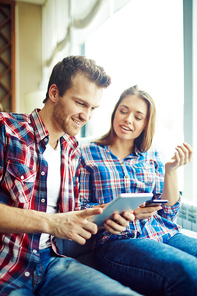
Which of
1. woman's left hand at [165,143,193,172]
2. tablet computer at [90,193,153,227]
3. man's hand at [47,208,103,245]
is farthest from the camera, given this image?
woman's left hand at [165,143,193,172]

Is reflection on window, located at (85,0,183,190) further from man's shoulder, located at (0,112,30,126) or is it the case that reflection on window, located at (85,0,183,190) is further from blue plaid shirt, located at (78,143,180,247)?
man's shoulder, located at (0,112,30,126)

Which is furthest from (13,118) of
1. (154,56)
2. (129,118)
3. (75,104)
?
(154,56)

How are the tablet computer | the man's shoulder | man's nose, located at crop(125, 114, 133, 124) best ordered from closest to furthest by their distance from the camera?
the tablet computer
the man's shoulder
man's nose, located at crop(125, 114, 133, 124)

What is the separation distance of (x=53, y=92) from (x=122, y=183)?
426 millimetres

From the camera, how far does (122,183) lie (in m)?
0.98

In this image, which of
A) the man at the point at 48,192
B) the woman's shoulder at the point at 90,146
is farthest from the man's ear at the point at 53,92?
the woman's shoulder at the point at 90,146

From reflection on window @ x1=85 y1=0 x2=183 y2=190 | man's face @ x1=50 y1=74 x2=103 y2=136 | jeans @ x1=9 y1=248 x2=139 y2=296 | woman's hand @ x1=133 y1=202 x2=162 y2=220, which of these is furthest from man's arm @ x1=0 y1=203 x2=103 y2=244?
reflection on window @ x1=85 y1=0 x2=183 y2=190

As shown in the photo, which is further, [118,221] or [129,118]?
[129,118]

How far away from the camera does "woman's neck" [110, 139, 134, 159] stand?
1.09 m

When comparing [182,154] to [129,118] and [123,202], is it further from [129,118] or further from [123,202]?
[123,202]

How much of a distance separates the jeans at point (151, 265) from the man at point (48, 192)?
11 cm

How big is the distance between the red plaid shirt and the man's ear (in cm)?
8

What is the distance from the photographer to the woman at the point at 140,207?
0.70m

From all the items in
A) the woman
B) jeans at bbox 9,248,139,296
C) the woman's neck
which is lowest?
jeans at bbox 9,248,139,296
